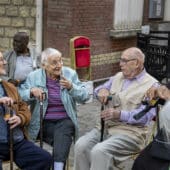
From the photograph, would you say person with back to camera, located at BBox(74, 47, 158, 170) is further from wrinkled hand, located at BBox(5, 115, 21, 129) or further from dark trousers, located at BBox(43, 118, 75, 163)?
wrinkled hand, located at BBox(5, 115, 21, 129)

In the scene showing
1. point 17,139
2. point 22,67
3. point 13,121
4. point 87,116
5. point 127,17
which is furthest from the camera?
point 127,17

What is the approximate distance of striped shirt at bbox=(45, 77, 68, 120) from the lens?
4.89 metres

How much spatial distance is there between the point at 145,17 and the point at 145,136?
264 inches

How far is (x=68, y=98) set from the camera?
4.86m

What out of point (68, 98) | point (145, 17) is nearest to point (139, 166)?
point (68, 98)

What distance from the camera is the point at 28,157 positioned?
4512 millimetres

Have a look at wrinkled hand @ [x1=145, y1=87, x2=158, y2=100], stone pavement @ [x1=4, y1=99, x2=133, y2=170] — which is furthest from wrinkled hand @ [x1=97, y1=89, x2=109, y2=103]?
stone pavement @ [x1=4, y1=99, x2=133, y2=170]

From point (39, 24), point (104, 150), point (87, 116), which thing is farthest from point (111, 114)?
point (39, 24)

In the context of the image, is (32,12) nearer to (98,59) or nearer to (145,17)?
(98,59)

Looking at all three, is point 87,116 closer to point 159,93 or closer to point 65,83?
point 65,83

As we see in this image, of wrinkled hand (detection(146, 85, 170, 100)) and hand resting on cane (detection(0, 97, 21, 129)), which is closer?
wrinkled hand (detection(146, 85, 170, 100))

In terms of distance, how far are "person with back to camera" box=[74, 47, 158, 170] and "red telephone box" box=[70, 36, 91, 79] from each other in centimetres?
349

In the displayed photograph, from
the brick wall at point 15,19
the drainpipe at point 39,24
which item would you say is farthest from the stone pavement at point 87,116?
the brick wall at point 15,19

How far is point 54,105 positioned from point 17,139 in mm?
540
